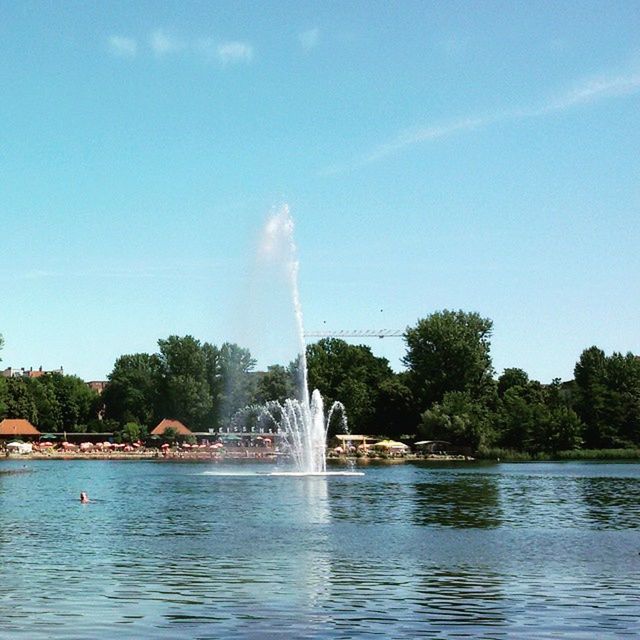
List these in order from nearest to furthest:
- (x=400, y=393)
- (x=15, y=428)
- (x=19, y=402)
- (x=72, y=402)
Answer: (x=400, y=393) < (x=15, y=428) < (x=19, y=402) < (x=72, y=402)

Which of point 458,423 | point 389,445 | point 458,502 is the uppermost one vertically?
point 458,423

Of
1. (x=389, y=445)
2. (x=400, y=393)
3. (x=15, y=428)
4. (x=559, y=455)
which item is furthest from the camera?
(x=15, y=428)

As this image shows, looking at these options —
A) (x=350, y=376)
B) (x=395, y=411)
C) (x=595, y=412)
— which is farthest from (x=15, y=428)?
(x=595, y=412)

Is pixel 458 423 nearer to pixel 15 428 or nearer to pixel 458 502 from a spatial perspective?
pixel 15 428

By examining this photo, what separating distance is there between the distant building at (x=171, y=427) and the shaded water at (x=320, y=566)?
97.0 m

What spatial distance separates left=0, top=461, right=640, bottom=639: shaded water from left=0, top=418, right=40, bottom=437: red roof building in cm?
9646

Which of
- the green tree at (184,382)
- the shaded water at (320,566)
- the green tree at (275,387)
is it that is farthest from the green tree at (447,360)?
the shaded water at (320,566)

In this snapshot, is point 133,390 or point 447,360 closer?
point 447,360

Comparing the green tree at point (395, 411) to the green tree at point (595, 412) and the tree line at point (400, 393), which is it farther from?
the green tree at point (595, 412)

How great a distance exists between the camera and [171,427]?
499 ft

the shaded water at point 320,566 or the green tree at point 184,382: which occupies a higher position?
the green tree at point 184,382

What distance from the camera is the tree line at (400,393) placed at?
123875mm

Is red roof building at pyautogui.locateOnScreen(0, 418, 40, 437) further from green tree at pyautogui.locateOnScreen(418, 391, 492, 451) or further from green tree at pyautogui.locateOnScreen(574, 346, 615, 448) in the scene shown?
green tree at pyautogui.locateOnScreen(574, 346, 615, 448)

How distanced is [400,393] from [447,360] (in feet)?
30.2
